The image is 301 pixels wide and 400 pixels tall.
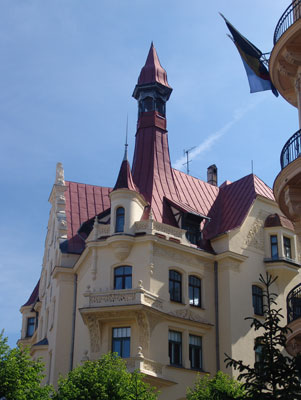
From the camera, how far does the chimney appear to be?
4908 centimetres

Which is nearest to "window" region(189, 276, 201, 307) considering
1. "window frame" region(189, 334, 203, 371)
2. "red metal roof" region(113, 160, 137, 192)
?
"window frame" region(189, 334, 203, 371)

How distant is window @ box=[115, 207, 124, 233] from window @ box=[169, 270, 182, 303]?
→ 3.40 m

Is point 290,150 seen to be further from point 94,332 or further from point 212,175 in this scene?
point 212,175

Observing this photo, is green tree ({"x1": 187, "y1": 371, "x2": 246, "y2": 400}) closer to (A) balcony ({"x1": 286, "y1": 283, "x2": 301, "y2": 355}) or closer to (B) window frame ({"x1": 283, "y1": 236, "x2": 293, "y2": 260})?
(A) balcony ({"x1": 286, "y1": 283, "x2": 301, "y2": 355})

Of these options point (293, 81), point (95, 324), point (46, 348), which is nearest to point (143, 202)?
point (95, 324)

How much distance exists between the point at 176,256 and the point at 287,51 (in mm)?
17500

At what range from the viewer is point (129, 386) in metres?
28.2

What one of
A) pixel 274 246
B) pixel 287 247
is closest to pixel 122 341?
pixel 274 246

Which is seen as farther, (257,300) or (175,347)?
(257,300)

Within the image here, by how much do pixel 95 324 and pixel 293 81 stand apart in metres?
16.8

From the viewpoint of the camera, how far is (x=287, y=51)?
2145 cm

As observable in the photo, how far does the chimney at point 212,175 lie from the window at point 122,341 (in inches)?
677

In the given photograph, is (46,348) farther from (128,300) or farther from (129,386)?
(129,386)

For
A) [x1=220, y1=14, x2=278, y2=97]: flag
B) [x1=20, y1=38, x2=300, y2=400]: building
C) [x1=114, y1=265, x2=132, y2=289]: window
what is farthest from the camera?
[x1=114, y1=265, x2=132, y2=289]: window
